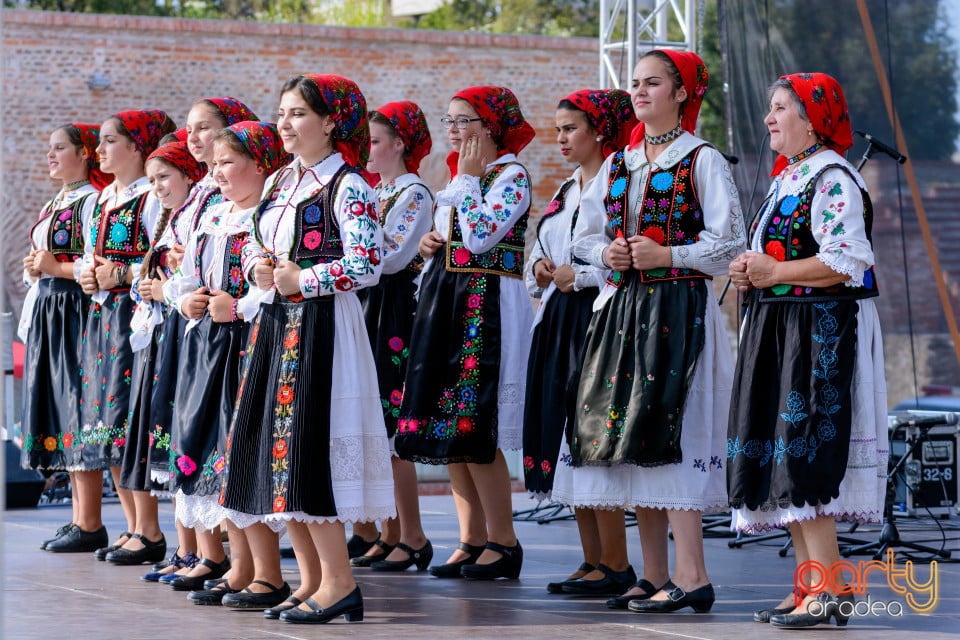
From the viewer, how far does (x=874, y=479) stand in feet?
12.9

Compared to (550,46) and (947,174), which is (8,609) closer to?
(947,174)

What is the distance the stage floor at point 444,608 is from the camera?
12.7ft

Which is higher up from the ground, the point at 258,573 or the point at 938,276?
the point at 938,276

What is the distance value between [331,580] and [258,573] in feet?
1.36

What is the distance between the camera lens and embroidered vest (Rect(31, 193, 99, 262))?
5781 millimetres

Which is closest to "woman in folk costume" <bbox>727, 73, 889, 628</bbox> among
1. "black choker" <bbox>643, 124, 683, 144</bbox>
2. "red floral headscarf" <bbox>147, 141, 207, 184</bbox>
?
"black choker" <bbox>643, 124, 683, 144</bbox>

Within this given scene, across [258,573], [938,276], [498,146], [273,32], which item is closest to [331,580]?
[258,573]

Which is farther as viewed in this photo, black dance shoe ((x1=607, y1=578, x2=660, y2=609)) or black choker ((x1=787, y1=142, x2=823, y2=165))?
black dance shoe ((x1=607, y1=578, x2=660, y2=609))

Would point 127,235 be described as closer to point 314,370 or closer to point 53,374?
point 53,374

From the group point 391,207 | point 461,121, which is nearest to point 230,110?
point 391,207

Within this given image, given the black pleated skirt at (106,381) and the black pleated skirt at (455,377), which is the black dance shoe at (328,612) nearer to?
the black pleated skirt at (455,377)

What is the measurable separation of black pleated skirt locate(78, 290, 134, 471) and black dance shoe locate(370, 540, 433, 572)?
1085mm

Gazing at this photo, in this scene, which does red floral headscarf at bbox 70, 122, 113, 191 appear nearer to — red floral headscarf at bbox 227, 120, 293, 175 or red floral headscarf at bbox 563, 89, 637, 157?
red floral headscarf at bbox 227, 120, 293, 175

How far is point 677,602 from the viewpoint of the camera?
420cm
